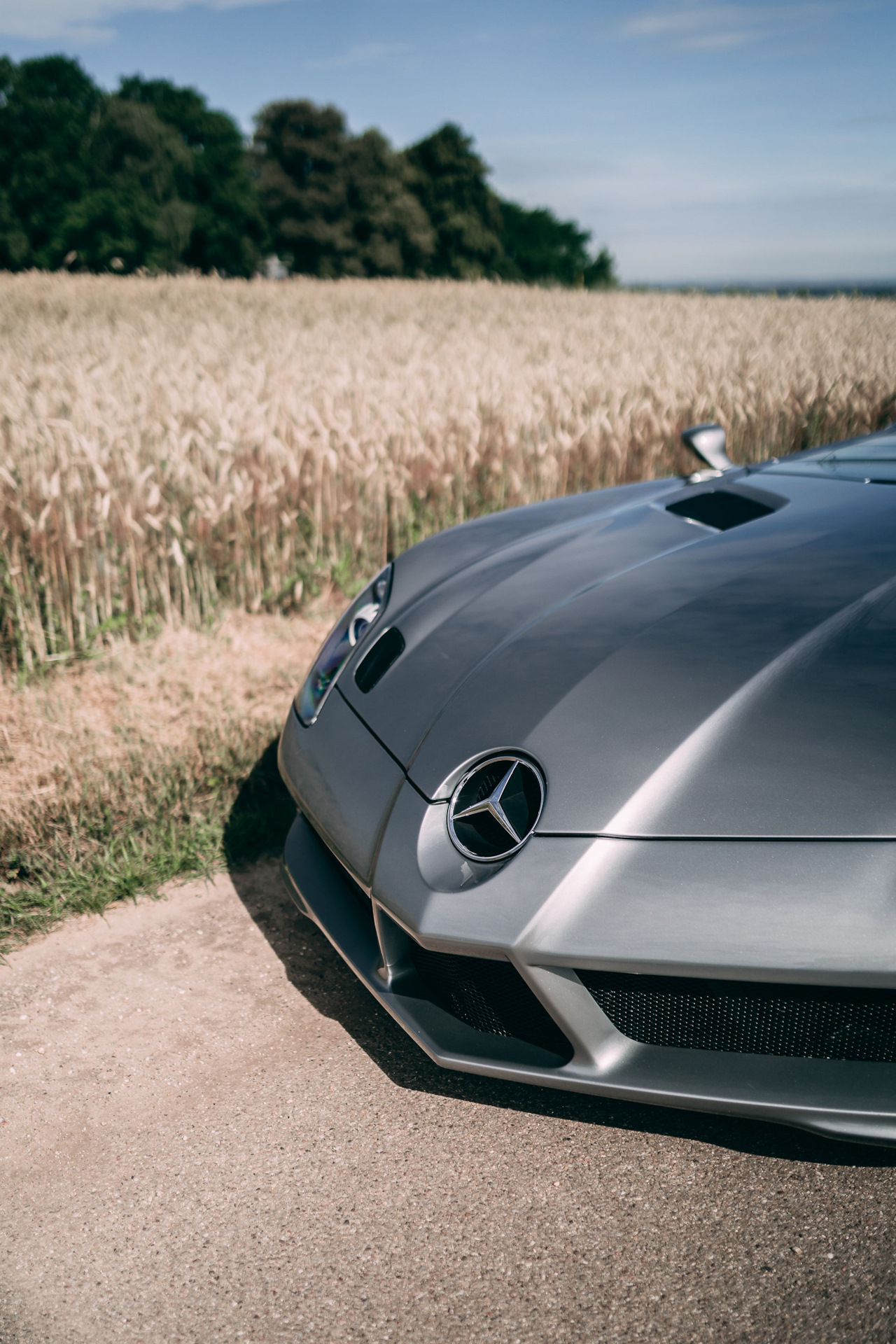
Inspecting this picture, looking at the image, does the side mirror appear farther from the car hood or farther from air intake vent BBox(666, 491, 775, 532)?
the car hood

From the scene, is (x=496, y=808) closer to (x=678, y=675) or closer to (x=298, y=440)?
(x=678, y=675)

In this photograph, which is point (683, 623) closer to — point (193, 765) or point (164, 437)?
point (193, 765)

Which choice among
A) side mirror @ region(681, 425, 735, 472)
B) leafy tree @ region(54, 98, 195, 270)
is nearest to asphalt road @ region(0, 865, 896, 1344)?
side mirror @ region(681, 425, 735, 472)

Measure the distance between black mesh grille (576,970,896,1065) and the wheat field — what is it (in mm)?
3208

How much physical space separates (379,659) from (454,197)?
177ft

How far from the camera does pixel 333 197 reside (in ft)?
153

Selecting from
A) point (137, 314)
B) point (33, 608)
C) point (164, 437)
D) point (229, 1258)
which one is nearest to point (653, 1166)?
point (229, 1258)

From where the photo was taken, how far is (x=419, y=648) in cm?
209

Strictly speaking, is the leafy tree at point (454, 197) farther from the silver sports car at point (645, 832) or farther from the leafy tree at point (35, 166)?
→ the silver sports car at point (645, 832)

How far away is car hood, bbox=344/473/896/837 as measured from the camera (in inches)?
56.5

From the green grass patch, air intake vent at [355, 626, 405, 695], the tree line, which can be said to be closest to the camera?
air intake vent at [355, 626, 405, 695]

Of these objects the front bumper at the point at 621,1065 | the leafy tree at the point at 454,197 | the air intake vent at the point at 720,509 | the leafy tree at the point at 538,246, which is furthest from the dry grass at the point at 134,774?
the leafy tree at the point at 538,246

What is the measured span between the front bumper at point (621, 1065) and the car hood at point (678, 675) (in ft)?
0.69

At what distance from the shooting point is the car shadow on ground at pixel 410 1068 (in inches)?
66.0
